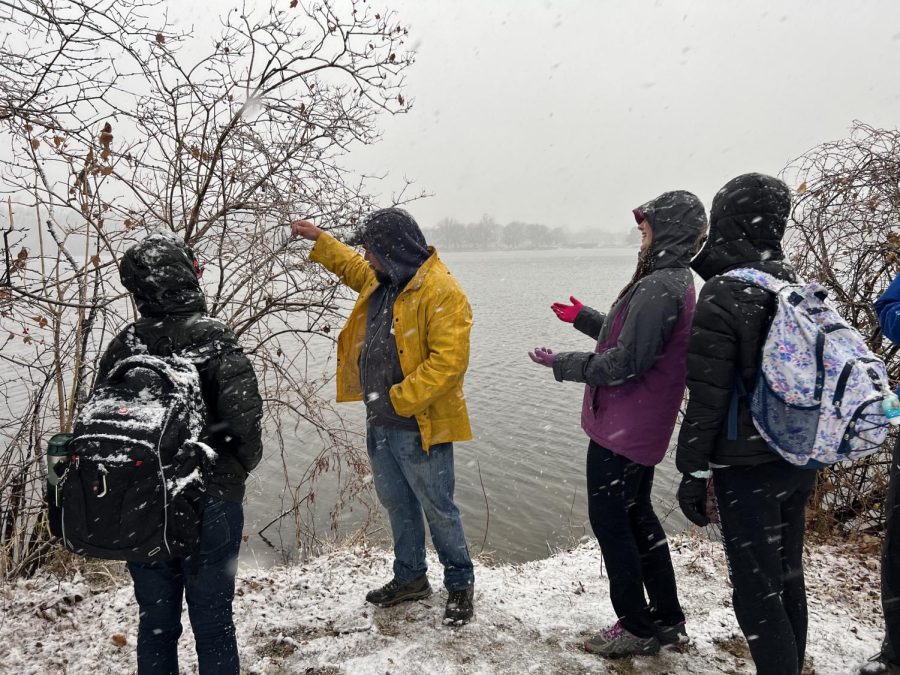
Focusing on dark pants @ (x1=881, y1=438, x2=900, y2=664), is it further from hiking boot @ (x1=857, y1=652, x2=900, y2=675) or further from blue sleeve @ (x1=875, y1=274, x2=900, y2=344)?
blue sleeve @ (x1=875, y1=274, x2=900, y2=344)

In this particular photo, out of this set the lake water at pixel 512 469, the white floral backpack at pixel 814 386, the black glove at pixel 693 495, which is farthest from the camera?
the lake water at pixel 512 469

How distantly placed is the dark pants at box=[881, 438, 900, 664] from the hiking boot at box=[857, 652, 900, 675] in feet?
0.09

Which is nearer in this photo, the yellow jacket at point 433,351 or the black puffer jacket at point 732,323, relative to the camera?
the black puffer jacket at point 732,323

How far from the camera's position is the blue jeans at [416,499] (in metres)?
2.71

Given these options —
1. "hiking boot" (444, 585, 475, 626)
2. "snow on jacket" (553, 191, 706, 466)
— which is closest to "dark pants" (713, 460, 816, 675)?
"snow on jacket" (553, 191, 706, 466)

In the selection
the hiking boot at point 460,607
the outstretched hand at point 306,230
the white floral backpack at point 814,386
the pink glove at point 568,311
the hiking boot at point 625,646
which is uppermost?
the outstretched hand at point 306,230

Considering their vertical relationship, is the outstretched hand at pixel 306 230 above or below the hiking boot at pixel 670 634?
above

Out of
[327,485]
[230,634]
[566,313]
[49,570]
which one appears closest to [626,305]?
[566,313]

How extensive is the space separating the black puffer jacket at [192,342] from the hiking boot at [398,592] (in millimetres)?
1362

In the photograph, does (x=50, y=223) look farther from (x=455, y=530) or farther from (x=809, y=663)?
(x=809, y=663)

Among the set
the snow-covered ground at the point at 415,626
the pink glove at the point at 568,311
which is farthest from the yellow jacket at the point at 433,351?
the snow-covered ground at the point at 415,626

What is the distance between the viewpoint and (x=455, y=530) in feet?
9.18

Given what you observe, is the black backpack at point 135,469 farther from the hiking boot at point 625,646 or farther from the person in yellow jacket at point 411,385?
the hiking boot at point 625,646

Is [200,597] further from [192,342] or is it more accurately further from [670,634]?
[670,634]
